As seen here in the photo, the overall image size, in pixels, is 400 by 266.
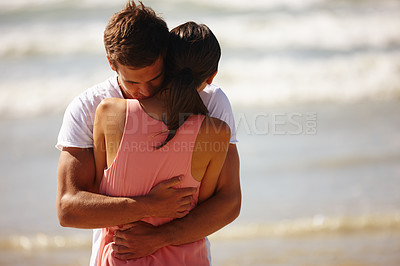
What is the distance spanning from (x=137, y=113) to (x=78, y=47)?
803 cm

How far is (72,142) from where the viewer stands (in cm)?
183

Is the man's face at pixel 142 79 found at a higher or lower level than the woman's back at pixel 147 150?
higher

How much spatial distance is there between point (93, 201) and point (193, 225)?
1.27 feet

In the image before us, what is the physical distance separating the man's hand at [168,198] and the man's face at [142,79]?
33 centimetres

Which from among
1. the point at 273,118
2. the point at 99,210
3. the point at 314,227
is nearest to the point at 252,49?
the point at 273,118

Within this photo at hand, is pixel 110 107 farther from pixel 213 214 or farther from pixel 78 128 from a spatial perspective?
pixel 213 214

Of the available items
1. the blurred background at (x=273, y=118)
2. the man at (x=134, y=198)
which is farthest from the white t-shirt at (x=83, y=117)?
the blurred background at (x=273, y=118)

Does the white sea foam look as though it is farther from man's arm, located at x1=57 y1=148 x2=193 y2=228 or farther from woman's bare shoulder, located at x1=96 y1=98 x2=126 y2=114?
woman's bare shoulder, located at x1=96 y1=98 x2=126 y2=114

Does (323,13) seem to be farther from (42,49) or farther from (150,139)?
(150,139)

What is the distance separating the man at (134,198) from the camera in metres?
1.71

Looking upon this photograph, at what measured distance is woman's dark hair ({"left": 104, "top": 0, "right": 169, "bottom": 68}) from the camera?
66.2 inches

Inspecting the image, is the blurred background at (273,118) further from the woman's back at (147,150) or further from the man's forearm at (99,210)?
the man's forearm at (99,210)

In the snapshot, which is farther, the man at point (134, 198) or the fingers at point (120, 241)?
the fingers at point (120, 241)

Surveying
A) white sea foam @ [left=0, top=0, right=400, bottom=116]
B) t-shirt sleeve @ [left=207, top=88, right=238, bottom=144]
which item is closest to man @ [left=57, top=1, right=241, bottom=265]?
t-shirt sleeve @ [left=207, top=88, right=238, bottom=144]
